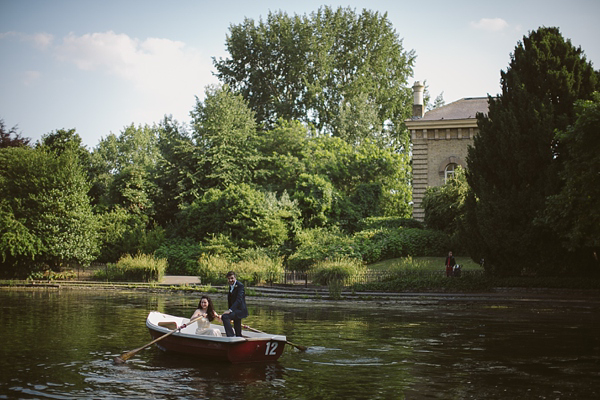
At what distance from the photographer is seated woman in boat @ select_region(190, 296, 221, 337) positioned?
15.6 m

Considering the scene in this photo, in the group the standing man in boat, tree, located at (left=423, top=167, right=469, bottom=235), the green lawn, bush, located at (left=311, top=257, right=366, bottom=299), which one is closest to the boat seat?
the standing man in boat

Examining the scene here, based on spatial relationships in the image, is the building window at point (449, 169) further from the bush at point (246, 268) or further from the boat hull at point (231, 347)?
the boat hull at point (231, 347)

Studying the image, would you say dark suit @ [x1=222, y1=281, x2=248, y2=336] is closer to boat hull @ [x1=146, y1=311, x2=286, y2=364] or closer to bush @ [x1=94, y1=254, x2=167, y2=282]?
boat hull @ [x1=146, y1=311, x2=286, y2=364]

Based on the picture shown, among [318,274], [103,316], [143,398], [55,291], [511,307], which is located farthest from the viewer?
[55,291]

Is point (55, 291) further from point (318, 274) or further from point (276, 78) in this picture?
point (276, 78)

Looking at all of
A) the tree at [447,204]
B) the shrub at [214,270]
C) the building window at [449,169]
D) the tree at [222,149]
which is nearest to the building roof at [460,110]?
the building window at [449,169]

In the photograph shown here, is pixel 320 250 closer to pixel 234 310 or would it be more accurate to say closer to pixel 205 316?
pixel 205 316

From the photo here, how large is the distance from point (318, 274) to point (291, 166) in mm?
19361

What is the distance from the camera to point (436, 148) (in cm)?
4456

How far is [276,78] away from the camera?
6731cm

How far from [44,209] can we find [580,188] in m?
31.6

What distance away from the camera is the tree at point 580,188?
23500 mm

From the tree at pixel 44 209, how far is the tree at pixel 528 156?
82.9 feet

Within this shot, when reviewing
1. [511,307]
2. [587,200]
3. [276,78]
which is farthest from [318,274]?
[276,78]
